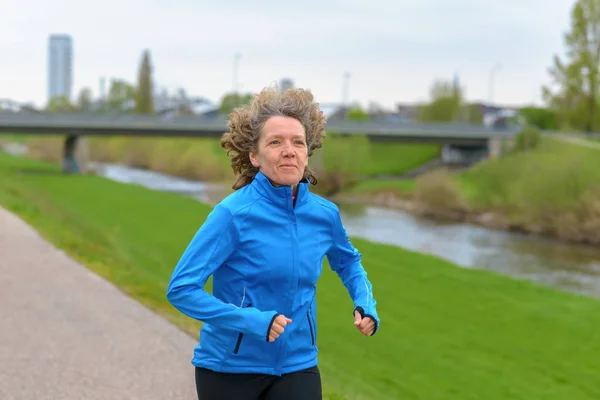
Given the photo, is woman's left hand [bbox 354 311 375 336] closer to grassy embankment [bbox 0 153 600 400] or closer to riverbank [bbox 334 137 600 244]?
grassy embankment [bbox 0 153 600 400]

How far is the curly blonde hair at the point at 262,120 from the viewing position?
11.0 feet

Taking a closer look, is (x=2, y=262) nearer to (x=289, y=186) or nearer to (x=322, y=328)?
(x=322, y=328)

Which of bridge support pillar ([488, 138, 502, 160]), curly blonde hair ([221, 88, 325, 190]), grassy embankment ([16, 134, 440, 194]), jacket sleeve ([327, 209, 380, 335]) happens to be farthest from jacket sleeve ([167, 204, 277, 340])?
bridge support pillar ([488, 138, 502, 160])

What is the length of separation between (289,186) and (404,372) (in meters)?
7.05

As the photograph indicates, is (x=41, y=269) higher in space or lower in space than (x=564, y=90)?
lower

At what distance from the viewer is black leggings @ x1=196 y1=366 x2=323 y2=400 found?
3277 mm

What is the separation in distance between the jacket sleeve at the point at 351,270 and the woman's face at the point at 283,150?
277 millimetres

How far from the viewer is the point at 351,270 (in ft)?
12.2

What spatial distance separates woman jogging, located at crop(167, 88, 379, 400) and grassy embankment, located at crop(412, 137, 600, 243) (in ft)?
111

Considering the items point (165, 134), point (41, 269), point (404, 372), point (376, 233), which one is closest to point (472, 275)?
point (404, 372)

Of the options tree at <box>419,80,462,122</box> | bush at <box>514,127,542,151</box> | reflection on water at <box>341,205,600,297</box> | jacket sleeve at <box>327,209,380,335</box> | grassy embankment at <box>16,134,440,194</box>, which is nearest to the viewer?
jacket sleeve at <box>327,209,380,335</box>

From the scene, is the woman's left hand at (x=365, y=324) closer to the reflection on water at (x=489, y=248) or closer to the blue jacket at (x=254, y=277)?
the blue jacket at (x=254, y=277)

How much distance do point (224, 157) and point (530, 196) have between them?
4075 cm

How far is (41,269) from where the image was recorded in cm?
1150
